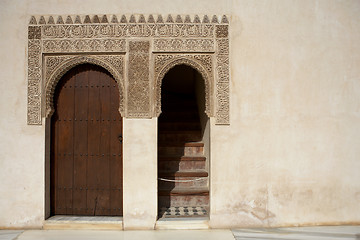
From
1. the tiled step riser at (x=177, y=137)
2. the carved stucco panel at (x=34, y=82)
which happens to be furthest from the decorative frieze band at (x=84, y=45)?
the tiled step riser at (x=177, y=137)

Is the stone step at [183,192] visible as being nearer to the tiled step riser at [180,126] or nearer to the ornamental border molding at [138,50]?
the ornamental border molding at [138,50]

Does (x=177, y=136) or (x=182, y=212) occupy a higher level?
(x=177, y=136)

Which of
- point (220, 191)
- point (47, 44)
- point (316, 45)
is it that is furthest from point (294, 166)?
point (47, 44)

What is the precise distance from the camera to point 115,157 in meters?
3.45

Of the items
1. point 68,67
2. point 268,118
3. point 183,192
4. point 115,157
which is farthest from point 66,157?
point 268,118

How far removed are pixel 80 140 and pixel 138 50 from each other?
1223 millimetres

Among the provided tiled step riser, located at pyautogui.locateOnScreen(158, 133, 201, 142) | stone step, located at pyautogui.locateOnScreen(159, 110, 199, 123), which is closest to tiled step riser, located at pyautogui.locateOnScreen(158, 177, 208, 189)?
tiled step riser, located at pyautogui.locateOnScreen(158, 133, 201, 142)

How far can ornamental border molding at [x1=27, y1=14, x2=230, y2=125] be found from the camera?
3.30 metres

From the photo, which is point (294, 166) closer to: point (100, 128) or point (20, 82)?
point (100, 128)

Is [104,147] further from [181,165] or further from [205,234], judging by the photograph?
[205,234]

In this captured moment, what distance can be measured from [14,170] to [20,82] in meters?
0.97

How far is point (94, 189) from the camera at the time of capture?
3457 millimetres

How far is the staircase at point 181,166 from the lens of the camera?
3.79 metres

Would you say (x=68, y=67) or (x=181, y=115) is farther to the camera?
(x=181, y=115)
